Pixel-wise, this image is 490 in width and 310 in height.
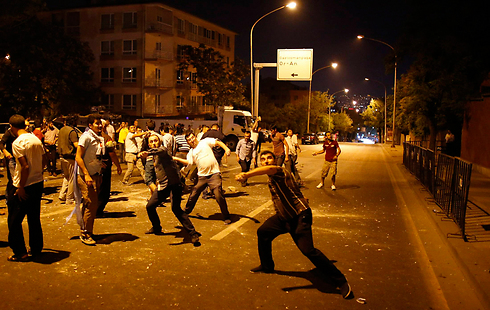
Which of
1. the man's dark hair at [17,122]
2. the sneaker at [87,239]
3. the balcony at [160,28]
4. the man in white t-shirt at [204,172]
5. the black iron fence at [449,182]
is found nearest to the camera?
the man's dark hair at [17,122]

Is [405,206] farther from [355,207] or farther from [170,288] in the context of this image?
[170,288]

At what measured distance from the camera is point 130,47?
4684 centimetres

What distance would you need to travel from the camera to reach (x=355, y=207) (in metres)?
10.6

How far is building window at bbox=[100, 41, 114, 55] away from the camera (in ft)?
155

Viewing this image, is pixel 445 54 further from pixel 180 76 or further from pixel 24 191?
pixel 180 76

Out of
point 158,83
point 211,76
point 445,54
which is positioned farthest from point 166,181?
point 158,83

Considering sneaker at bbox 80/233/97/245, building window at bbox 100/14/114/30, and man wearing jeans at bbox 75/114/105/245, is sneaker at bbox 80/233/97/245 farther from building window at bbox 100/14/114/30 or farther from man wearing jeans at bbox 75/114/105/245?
building window at bbox 100/14/114/30

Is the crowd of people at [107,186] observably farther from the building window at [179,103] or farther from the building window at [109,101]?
the building window at [179,103]

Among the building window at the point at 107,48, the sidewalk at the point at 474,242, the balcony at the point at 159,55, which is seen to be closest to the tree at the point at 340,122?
the balcony at the point at 159,55

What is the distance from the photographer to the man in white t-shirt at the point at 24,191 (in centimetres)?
567

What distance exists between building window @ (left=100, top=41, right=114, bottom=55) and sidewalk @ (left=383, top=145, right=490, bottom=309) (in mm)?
41257

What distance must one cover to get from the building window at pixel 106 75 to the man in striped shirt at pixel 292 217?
45.0m

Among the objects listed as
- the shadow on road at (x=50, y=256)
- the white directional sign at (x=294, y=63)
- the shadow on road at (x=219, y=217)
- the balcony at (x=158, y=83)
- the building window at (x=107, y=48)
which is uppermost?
the building window at (x=107, y=48)

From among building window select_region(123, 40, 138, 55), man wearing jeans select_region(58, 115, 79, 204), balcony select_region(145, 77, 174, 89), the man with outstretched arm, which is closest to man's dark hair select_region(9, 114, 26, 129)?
the man with outstretched arm
